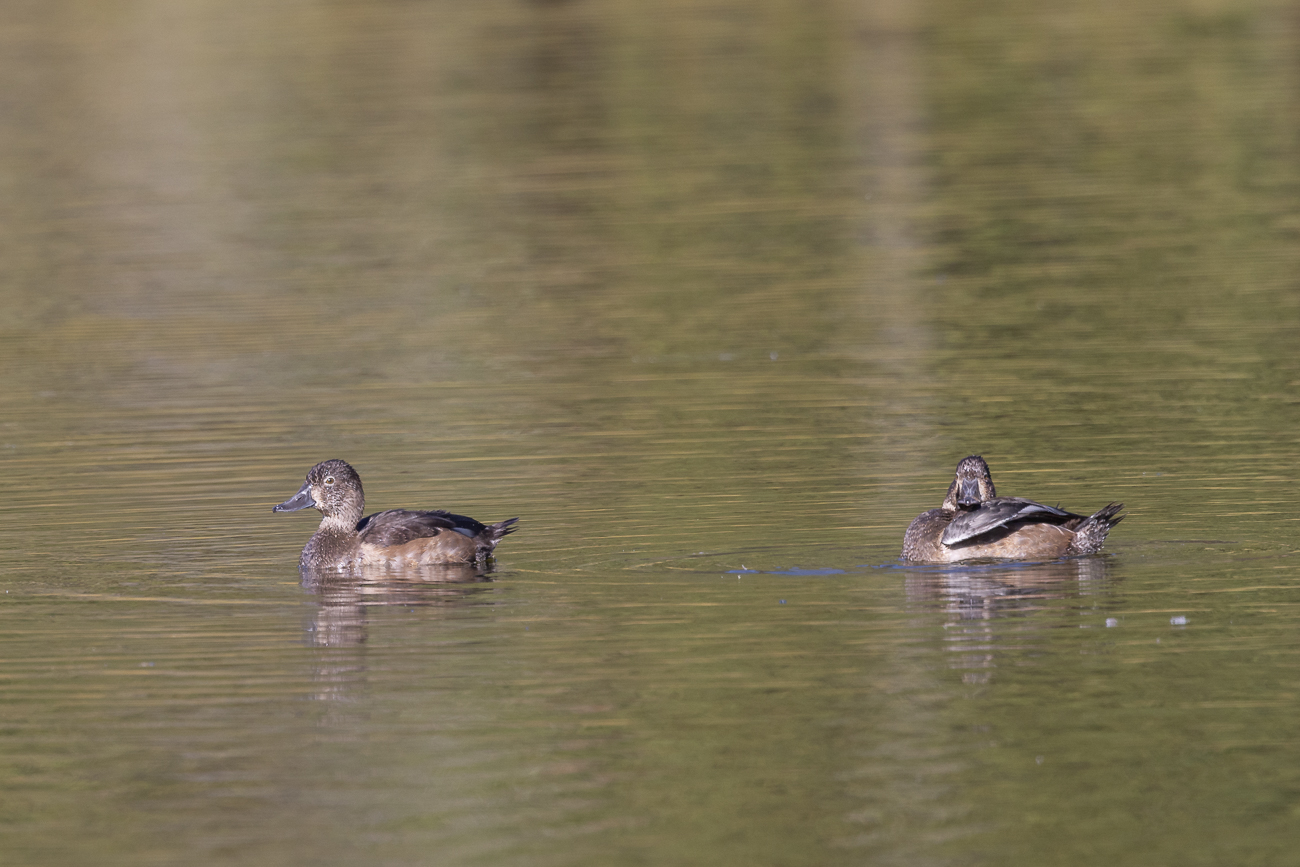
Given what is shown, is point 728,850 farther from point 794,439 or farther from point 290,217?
point 290,217

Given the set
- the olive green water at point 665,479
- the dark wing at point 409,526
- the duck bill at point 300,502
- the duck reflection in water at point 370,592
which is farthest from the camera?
the duck bill at point 300,502

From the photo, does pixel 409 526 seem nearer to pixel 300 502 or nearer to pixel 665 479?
pixel 300 502

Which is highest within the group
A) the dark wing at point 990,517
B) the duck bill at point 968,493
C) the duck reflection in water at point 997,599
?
the duck bill at point 968,493

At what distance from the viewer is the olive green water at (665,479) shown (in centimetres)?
1014

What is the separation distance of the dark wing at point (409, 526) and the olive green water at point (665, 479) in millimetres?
284

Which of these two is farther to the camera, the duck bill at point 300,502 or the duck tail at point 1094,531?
the duck bill at point 300,502

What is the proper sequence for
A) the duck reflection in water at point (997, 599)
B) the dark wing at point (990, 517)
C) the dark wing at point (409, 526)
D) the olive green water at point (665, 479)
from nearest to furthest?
the olive green water at point (665, 479) < the duck reflection in water at point (997, 599) < the dark wing at point (990, 517) < the dark wing at point (409, 526)

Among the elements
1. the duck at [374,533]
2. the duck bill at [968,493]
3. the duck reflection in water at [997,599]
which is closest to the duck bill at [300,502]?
the duck at [374,533]

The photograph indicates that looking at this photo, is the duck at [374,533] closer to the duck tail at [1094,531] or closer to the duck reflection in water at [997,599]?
the duck reflection in water at [997,599]

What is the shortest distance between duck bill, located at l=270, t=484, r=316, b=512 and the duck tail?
15.8 ft

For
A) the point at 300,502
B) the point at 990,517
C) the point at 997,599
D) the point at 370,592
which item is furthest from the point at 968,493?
the point at 300,502

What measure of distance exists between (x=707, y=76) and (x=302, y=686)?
130 ft

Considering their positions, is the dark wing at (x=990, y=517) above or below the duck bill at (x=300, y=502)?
below

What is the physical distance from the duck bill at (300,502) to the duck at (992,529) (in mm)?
3835
